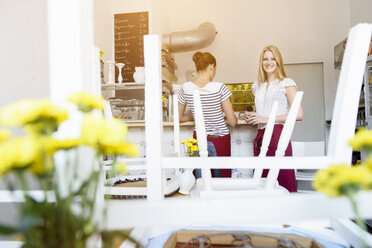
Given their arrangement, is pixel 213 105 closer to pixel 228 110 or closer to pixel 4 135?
pixel 228 110

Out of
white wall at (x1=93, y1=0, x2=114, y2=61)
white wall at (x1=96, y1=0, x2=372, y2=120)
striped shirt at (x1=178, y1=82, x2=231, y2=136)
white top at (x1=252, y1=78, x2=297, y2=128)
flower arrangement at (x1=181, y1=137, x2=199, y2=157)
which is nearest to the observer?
flower arrangement at (x1=181, y1=137, x2=199, y2=157)

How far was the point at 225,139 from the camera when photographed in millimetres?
2230

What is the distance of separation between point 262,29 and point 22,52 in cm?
481

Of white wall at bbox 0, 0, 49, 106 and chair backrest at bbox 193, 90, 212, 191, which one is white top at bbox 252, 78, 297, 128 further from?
white wall at bbox 0, 0, 49, 106

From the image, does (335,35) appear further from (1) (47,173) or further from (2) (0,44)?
(1) (47,173)

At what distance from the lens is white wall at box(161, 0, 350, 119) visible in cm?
555

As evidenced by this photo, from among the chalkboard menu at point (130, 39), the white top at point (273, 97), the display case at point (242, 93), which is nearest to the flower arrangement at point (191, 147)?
the white top at point (273, 97)

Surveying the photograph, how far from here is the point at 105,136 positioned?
0.71 feet

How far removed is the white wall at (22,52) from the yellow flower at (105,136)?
1795 millimetres

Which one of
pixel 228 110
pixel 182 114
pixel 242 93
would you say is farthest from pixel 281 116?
pixel 242 93

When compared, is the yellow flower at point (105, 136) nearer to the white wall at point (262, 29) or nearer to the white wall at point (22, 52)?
the white wall at point (22, 52)

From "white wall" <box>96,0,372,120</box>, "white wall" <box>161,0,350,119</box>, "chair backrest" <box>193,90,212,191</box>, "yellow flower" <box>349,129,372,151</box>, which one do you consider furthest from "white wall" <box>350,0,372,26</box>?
"yellow flower" <box>349,129,372,151</box>

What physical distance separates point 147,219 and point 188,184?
97 cm

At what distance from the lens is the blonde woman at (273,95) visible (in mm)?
1895
